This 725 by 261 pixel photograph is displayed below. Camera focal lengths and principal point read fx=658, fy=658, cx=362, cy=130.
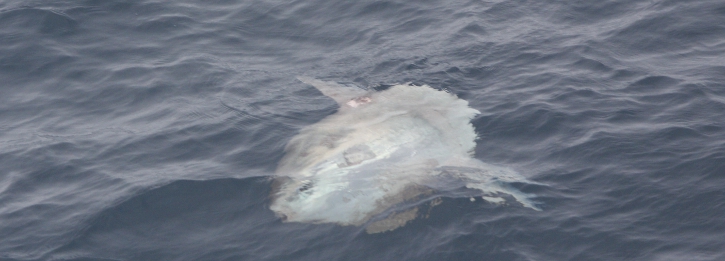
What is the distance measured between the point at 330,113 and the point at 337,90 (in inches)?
32.7

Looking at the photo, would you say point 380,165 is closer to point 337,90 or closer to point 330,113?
point 330,113

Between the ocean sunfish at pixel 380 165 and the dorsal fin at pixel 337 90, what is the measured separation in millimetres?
477

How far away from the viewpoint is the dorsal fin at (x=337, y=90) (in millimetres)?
13852

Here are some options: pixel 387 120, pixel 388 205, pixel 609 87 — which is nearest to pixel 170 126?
pixel 387 120

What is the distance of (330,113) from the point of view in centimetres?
1358

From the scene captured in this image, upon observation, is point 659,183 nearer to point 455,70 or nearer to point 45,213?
point 455,70

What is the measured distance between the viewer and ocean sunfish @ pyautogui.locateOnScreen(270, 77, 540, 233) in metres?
10.1

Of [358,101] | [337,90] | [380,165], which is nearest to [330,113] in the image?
[358,101]

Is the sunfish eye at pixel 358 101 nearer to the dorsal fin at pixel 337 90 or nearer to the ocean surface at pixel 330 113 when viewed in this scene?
the dorsal fin at pixel 337 90

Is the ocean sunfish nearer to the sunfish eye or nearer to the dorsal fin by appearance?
the sunfish eye

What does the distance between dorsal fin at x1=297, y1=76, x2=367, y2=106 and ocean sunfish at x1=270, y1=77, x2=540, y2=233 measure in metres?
0.48

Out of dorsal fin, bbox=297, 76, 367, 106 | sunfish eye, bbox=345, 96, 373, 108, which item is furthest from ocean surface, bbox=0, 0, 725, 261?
sunfish eye, bbox=345, 96, 373, 108

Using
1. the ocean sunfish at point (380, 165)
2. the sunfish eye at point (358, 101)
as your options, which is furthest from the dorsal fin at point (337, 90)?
the ocean sunfish at point (380, 165)

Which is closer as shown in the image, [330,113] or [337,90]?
[330,113]
